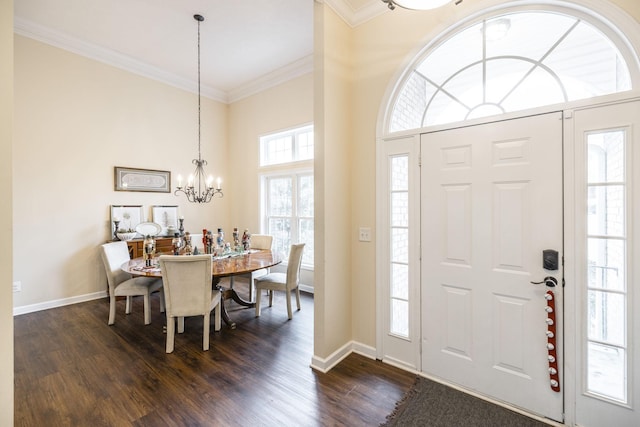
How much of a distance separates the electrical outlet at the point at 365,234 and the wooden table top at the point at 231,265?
1.13 metres

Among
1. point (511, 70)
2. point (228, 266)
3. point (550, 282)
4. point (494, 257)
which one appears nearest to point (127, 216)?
point (228, 266)

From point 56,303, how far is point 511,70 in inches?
226

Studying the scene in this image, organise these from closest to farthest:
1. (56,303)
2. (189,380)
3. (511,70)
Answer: (511,70), (189,380), (56,303)

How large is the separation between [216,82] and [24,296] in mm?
4273

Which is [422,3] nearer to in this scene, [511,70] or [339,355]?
[511,70]

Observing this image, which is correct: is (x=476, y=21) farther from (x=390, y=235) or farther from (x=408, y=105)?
(x=390, y=235)

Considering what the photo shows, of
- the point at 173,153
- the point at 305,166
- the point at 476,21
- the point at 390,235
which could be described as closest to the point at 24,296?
the point at 173,153

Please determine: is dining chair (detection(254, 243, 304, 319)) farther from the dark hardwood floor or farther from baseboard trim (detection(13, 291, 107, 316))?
baseboard trim (detection(13, 291, 107, 316))

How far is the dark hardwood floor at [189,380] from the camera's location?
1.89 metres

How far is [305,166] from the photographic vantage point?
4.67 metres

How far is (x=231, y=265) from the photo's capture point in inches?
123

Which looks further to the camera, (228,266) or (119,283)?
(119,283)

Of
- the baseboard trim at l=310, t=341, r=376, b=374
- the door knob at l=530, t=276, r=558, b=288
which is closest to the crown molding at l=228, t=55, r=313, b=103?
the baseboard trim at l=310, t=341, r=376, b=374

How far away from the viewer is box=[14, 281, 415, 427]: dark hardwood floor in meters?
1.89
